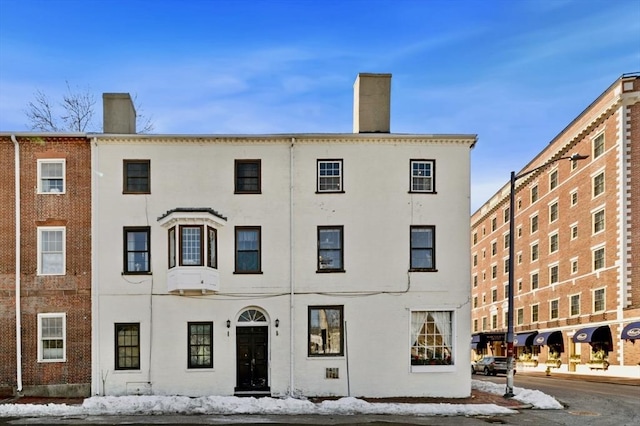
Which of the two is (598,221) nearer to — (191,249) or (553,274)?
(553,274)

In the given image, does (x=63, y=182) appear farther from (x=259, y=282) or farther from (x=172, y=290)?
(x=259, y=282)

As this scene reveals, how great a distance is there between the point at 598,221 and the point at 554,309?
12.2 meters

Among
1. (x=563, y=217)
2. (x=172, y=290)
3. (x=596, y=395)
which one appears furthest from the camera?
(x=563, y=217)

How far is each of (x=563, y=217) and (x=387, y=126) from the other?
35429 millimetres

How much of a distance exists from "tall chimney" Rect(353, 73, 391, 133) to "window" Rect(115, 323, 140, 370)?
39.3 ft

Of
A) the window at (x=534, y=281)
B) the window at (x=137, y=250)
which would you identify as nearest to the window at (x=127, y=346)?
the window at (x=137, y=250)

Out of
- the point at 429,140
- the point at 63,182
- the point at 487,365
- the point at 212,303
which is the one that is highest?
the point at 429,140

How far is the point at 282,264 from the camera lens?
888 inches

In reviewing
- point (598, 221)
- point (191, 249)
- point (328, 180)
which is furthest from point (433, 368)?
point (598, 221)

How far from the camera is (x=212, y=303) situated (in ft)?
73.2

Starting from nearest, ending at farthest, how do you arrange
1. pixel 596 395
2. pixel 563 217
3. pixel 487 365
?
pixel 596 395 → pixel 487 365 → pixel 563 217

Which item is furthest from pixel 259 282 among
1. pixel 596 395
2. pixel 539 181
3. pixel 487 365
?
pixel 539 181

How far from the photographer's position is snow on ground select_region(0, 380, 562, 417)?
18797 mm

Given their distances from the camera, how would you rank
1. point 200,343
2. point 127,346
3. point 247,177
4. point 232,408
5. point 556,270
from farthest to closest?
point 556,270 → point 247,177 → point 200,343 → point 127,346 → point 232,408
